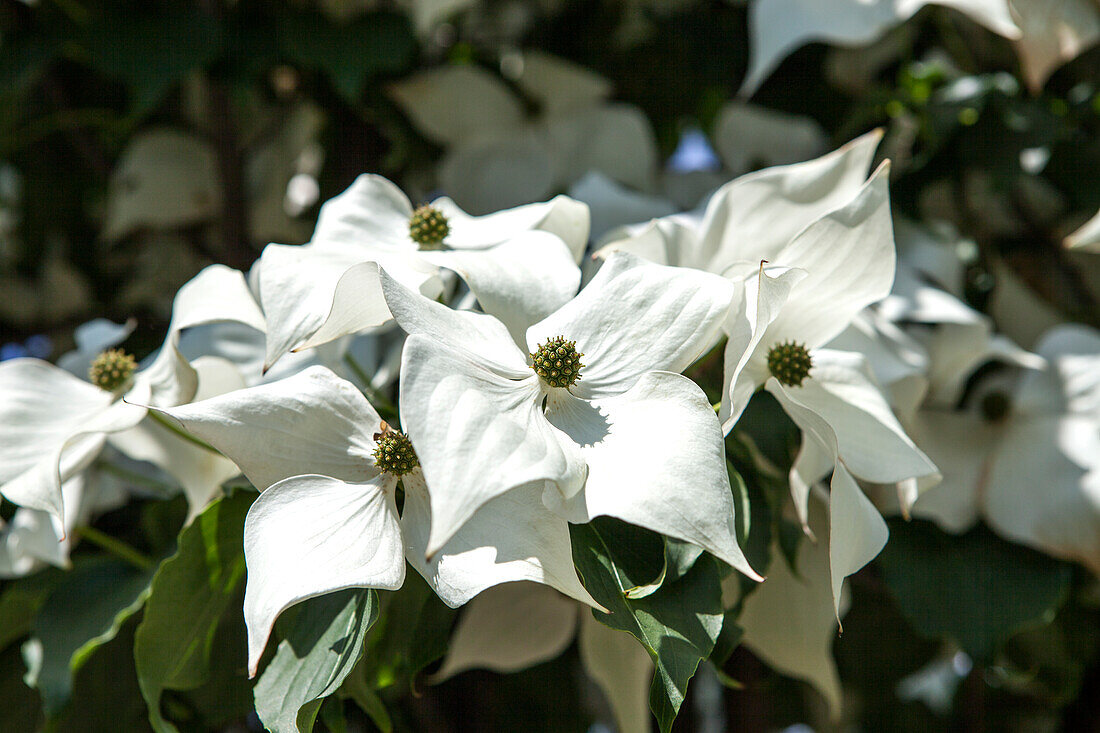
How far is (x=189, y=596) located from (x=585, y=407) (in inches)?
7.9

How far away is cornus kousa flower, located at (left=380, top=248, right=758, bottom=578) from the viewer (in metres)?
0.29

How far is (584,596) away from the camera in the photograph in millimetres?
322

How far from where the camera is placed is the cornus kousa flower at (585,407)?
29 centimetres

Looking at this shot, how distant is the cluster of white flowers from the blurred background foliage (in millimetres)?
67

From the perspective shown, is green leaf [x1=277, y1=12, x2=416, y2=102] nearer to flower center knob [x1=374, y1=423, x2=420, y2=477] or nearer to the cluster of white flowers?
the cluster of white flowers

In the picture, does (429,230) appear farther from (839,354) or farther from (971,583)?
(971,583)

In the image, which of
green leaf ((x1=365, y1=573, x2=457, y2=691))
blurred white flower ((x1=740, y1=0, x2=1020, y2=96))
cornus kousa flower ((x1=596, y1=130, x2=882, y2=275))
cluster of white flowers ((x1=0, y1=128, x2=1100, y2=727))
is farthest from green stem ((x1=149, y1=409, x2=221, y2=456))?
blurred white flower ((x1=740, y1=0, x2=1020, y2=96))

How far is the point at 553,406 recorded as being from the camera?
1.12ft

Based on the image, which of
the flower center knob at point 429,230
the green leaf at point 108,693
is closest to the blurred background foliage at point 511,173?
the green leaf at point 108,693

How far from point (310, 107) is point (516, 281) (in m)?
0.44

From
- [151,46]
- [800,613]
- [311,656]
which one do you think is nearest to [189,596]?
[311,656]

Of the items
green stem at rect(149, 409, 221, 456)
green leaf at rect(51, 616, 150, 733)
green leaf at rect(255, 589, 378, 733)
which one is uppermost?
green stem at rect(149, 409, 221, 456)

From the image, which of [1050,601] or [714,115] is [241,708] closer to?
[1050,601]

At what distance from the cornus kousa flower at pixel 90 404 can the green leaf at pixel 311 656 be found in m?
0.10
